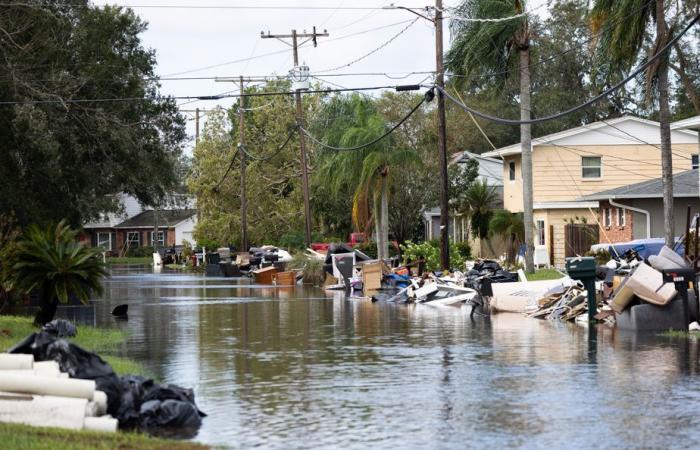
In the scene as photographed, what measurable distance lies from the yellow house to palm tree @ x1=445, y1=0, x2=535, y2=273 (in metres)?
14.3

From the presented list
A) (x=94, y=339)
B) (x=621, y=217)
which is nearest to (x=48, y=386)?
(x=94, y=339)

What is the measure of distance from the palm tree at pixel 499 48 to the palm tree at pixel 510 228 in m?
13.0

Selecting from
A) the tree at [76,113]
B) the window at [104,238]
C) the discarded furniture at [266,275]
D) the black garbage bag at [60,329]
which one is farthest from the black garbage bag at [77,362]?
the window at [104,238]

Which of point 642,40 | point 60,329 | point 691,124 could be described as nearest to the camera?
point 60,329

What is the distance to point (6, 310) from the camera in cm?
3200

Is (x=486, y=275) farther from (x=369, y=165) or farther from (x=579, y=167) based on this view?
(x=579, y=167)

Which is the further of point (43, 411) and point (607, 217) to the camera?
point (607, 217)

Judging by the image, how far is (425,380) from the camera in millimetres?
16094

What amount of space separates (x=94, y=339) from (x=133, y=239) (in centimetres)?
10220

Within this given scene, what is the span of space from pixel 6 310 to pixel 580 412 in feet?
72.9

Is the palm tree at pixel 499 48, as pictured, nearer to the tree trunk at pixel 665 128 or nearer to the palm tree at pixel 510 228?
the tree trunk at pixel 665 128

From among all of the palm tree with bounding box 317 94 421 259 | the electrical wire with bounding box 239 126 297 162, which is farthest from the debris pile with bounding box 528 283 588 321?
the electrical wire with bounding box 239 126 297 162

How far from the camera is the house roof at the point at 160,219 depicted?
4739 inches

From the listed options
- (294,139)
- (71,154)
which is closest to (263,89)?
(294,139)
